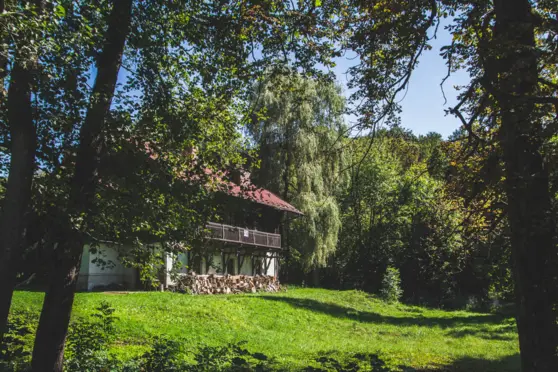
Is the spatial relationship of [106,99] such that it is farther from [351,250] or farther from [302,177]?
[351,250]

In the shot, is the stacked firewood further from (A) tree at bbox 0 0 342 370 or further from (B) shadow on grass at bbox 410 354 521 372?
(A) tree at bbox 0 0 342 370

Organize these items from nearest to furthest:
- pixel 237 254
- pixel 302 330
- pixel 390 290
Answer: pixel 302 330, pixel 237 254, pixel 390 290

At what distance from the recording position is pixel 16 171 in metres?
4.89

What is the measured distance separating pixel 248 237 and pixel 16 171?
23374 millimetres

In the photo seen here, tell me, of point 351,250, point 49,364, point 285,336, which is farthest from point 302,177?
point 49,364

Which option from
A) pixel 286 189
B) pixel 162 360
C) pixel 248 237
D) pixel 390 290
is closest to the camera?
pixel 162 360

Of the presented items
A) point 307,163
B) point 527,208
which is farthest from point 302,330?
point 307,163

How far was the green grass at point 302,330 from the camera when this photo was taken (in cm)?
1209

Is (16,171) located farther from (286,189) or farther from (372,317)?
(286,189)

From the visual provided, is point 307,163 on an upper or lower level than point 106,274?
upper

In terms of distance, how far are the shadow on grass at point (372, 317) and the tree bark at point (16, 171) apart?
1739cm

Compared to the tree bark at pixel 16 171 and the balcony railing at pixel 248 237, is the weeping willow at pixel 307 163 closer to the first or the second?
the balcony railing at pixel 248 237

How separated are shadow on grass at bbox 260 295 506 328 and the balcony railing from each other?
4534 mm

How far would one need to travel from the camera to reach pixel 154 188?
6.73 meters
